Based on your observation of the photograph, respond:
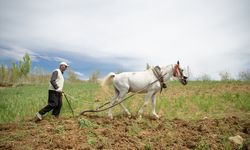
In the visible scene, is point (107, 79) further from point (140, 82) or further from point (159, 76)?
point (159, 76)

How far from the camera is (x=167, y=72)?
8016 millimetres

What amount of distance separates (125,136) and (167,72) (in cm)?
366

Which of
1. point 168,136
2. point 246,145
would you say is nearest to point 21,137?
point 168,136

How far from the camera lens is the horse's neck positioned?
8.01 meters

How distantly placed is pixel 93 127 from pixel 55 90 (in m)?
2.35

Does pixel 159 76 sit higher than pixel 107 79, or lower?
higher

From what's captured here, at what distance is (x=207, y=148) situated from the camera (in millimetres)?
4473

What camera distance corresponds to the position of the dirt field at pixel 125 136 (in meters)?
4.52

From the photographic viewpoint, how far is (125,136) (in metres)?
5.08

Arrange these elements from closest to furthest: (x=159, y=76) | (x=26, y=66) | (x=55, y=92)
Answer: (x=55, y=92) → (x=159, y=76) → (x=26, y=66)

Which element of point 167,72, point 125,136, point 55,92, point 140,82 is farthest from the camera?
point 167,72

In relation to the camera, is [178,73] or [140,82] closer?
[140,82]

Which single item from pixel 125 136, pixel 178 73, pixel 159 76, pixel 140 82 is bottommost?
pixel 125 136

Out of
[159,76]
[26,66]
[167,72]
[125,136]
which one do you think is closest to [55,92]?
[125,136]
